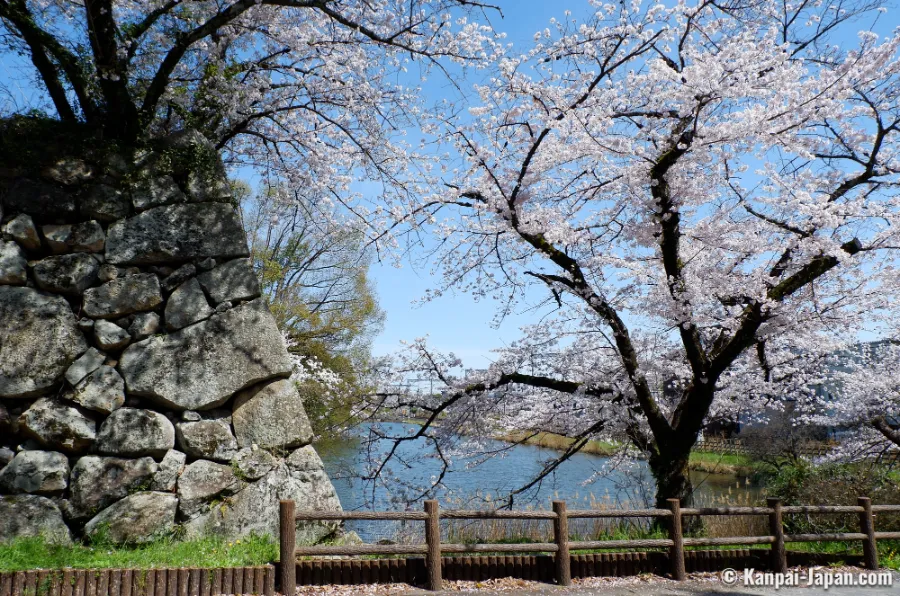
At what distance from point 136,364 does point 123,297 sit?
25.6 inches

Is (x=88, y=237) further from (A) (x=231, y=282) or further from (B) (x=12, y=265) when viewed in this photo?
(A) (x=231, y=282)

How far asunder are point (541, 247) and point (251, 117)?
3.79 m

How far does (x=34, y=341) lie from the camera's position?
5.43 meters

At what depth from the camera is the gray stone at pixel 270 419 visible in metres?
5.84

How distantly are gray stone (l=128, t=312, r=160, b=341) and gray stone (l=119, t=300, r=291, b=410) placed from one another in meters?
0.08

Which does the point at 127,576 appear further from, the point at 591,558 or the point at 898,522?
the point at 898,522

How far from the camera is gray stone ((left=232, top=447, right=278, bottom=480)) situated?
5.68m

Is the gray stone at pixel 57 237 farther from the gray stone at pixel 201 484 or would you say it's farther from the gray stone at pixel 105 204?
the gray stone at pixel 201 484

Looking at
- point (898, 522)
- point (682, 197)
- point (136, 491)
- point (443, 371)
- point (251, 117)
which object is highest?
point (251, 117)

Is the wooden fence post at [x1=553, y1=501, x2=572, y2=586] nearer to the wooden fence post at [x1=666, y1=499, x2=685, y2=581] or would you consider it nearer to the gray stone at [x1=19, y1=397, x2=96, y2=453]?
the wooden fence post at [x1=666, y1=499, x2=685, y2=581]

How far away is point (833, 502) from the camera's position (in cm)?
836

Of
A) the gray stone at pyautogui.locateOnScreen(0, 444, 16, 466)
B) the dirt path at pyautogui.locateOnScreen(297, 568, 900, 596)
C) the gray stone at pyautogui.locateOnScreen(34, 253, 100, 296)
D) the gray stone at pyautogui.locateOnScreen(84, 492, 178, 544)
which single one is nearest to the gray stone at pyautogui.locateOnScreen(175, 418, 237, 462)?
the gray stone at pyautogui.locateOnScreen(84, 492, 178, 544)

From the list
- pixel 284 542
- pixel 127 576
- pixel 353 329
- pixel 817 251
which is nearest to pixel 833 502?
pixel 817 251

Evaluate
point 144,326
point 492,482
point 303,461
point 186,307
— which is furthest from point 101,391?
point 492,482
